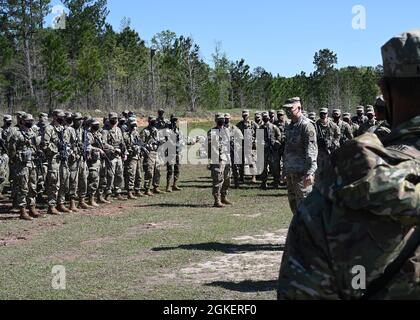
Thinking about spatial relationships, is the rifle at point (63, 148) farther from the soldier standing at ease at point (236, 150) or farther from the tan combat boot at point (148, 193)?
the soldier standing at ease at point (236, 150)

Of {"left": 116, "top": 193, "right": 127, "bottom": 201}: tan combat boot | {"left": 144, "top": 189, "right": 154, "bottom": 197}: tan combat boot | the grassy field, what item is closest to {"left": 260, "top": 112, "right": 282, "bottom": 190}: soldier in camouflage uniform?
the grassy field

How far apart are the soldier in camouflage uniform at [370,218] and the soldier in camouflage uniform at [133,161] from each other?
13.3 m

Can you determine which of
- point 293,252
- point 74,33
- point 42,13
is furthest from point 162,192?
point 74,33

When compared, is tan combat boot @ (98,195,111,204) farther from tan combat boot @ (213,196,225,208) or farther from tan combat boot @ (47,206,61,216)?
tan combat boot @ (213,196,225,208)

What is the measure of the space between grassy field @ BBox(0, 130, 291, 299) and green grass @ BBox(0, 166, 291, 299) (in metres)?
0.01

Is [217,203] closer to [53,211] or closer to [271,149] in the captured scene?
[53,211]

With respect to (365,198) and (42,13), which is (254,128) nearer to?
(365,198)

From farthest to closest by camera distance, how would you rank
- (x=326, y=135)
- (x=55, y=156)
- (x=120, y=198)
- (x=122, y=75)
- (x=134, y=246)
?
(x=122, y=75)
(x=120, y=198)
(x=326, y=135)
(x=55, y=156)
(x=134, y=246)

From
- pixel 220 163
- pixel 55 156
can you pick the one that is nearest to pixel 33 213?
pixel 55 156

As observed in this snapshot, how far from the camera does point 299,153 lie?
308 inches

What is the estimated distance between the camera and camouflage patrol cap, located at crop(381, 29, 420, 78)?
5.85ft

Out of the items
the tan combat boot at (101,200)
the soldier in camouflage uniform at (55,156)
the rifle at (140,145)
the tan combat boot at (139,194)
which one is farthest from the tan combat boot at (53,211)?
the rifle at (140,145)

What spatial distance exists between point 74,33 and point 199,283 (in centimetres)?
3889

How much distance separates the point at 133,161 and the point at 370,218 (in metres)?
13.7
